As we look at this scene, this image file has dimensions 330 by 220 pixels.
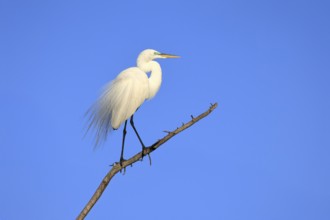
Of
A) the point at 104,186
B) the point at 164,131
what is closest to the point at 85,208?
the point at 104,186

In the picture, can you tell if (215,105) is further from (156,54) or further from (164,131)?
(156,54)

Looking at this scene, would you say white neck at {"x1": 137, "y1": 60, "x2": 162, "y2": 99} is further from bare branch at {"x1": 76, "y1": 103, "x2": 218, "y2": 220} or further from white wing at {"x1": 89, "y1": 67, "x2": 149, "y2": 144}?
bare branch at {"x1": 76, "y1": 103, "x2": 218, "y2": 220}

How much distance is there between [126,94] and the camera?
343 inches

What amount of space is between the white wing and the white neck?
33 centimetres

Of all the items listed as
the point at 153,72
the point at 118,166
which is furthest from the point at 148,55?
the point at 118,166

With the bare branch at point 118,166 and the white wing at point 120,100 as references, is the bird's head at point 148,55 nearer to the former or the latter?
the white wing at point 120,100

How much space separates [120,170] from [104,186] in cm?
64

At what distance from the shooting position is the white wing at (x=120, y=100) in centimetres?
841

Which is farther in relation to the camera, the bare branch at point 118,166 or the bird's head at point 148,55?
the bird's head at point 148,55

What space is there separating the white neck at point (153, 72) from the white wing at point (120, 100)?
0.33 m

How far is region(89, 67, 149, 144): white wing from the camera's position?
331 inches

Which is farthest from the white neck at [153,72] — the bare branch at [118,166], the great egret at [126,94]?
the bare branch at [118,166]

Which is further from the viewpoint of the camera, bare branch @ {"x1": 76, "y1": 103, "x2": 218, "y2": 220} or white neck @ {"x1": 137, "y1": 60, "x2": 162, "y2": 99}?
white neck @ {"x1": 137, "y1": 60, "x2": 162, "y2": 99}

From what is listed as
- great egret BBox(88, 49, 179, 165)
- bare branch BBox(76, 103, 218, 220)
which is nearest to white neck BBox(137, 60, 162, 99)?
great egret BBox(88, 49, 179, 165)
